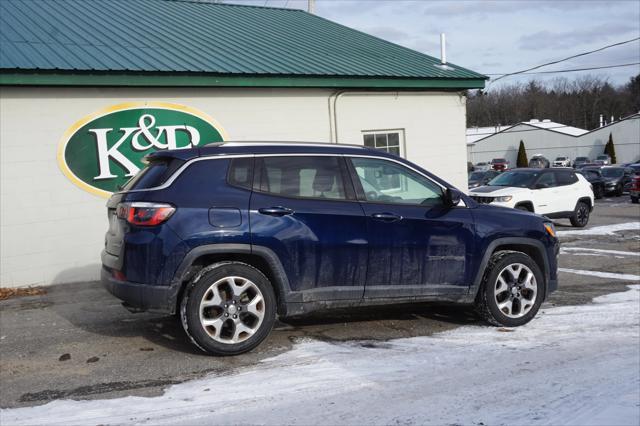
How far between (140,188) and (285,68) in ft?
21.0

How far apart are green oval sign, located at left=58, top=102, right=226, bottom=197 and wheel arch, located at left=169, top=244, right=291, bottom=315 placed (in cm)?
500

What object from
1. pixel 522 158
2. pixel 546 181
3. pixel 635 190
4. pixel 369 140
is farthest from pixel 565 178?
pixel 522 158

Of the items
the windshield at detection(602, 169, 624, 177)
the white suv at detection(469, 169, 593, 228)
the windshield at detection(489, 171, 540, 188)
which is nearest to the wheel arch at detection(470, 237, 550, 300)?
the white suv at detection(469, 169, 593, 228)

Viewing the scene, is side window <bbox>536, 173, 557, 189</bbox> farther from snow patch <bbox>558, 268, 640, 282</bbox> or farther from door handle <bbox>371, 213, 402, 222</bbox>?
door handle <bbox>371, 213, 402, 222</bbox>

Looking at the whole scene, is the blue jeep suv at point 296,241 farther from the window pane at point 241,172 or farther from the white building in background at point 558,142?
the white building in background at point 558,142

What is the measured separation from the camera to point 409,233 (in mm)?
6316

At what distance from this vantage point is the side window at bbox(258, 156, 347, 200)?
6004 mm

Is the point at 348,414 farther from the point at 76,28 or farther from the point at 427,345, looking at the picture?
the point at 76,28

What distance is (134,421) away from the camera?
438cm

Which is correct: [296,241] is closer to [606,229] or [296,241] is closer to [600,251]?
[600,251]

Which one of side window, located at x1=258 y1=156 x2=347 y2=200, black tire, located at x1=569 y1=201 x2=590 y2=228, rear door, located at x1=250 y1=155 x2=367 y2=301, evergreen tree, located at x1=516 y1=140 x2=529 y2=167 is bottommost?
black tire, located at x1=569 y1=201 x2=590 y2=228

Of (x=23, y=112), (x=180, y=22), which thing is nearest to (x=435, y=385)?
(x=23, y=112)

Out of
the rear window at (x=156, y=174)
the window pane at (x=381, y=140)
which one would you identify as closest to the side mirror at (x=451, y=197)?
the rear window at (x=156, y=174)

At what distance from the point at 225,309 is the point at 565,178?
14755 mm
